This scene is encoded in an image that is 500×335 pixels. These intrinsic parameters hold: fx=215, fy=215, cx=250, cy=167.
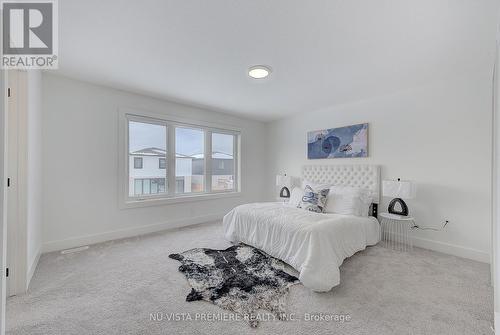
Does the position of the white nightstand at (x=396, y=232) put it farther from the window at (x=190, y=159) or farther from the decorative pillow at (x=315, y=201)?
the window at (x=190, y=159)

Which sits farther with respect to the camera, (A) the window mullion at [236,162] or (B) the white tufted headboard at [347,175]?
(A) the window mullion at [236,162]

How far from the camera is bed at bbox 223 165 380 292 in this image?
83.9 inches

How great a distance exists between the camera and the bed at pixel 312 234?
213cm

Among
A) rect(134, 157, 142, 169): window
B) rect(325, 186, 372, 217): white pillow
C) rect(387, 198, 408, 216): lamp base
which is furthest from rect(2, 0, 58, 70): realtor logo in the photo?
rect(387, 198, 408, 216): lamp base

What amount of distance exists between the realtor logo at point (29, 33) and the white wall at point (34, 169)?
0.16 metres

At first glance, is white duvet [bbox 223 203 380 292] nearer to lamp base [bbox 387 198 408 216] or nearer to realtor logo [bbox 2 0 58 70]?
lamp base [bbox 387 198 408 216]

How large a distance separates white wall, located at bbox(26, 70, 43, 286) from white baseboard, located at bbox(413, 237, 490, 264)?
488 cm

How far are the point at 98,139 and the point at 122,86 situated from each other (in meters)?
0.91

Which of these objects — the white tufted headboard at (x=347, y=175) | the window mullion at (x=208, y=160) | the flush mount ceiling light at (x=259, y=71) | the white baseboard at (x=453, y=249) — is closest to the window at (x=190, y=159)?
the window mullion at (x=208, y=160)

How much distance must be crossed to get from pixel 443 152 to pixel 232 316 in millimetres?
3493

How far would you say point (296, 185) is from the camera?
16.3 feet

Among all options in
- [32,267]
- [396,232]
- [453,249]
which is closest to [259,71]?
[396,232]

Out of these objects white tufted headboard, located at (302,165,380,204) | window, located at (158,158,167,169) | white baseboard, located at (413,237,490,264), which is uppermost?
window, located at (158,158,167,169)

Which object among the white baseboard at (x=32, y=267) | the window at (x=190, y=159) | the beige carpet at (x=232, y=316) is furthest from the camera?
the window at (x=190, y=159)
